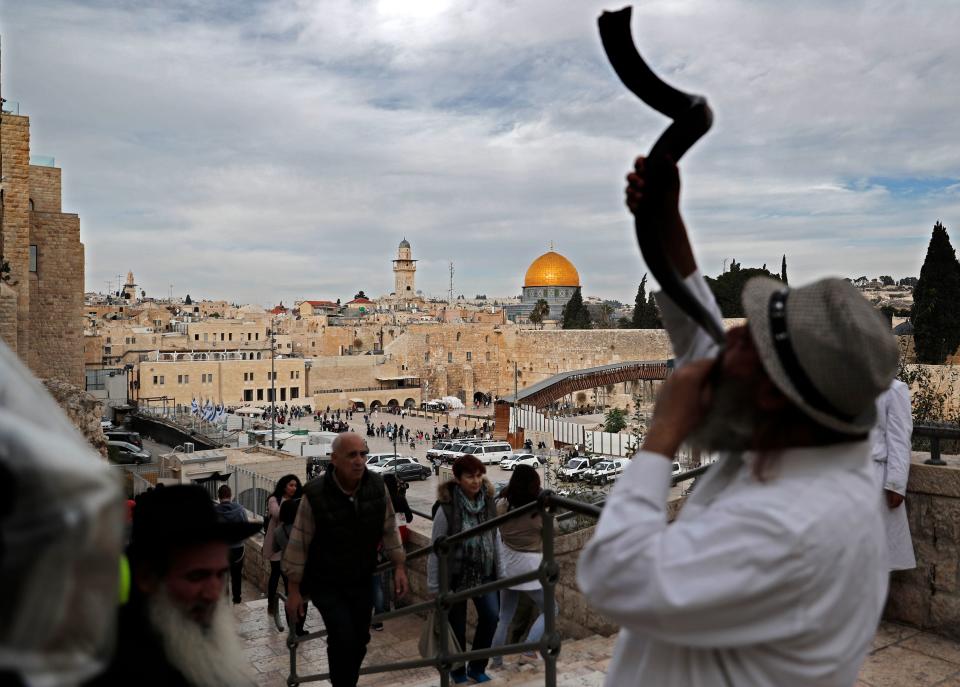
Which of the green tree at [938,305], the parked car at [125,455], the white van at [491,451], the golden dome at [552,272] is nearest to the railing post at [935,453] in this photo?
the parked car at [125,455]

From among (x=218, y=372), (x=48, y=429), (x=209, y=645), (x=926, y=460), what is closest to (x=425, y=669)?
(x=926, y=460)

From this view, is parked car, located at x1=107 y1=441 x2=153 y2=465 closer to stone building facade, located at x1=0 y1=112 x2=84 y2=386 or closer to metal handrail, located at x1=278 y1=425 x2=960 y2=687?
stone building facade, located at x1=0 y1=112 x2=84 y2=386

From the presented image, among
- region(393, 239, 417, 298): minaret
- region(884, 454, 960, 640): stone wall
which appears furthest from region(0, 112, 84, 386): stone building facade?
region(393, 239, 417, 298): minaret

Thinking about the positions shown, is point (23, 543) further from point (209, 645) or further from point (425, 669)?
point (425, 669)

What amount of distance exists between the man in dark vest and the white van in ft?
60.8

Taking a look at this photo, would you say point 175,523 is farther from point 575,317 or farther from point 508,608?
point 575,317

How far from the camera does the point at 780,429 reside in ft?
3.71

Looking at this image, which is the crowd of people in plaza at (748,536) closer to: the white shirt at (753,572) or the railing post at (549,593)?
the white shirt at (753,572)

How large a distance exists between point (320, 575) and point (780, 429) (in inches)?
92.1

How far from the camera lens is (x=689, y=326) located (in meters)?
1.49

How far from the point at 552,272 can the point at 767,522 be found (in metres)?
79.2

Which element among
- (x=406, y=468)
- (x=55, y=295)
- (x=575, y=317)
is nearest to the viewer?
(x=55, y=295)

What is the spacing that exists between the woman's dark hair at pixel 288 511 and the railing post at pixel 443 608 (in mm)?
1628

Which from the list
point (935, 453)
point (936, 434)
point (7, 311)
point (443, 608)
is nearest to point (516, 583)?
point (443, 608)
